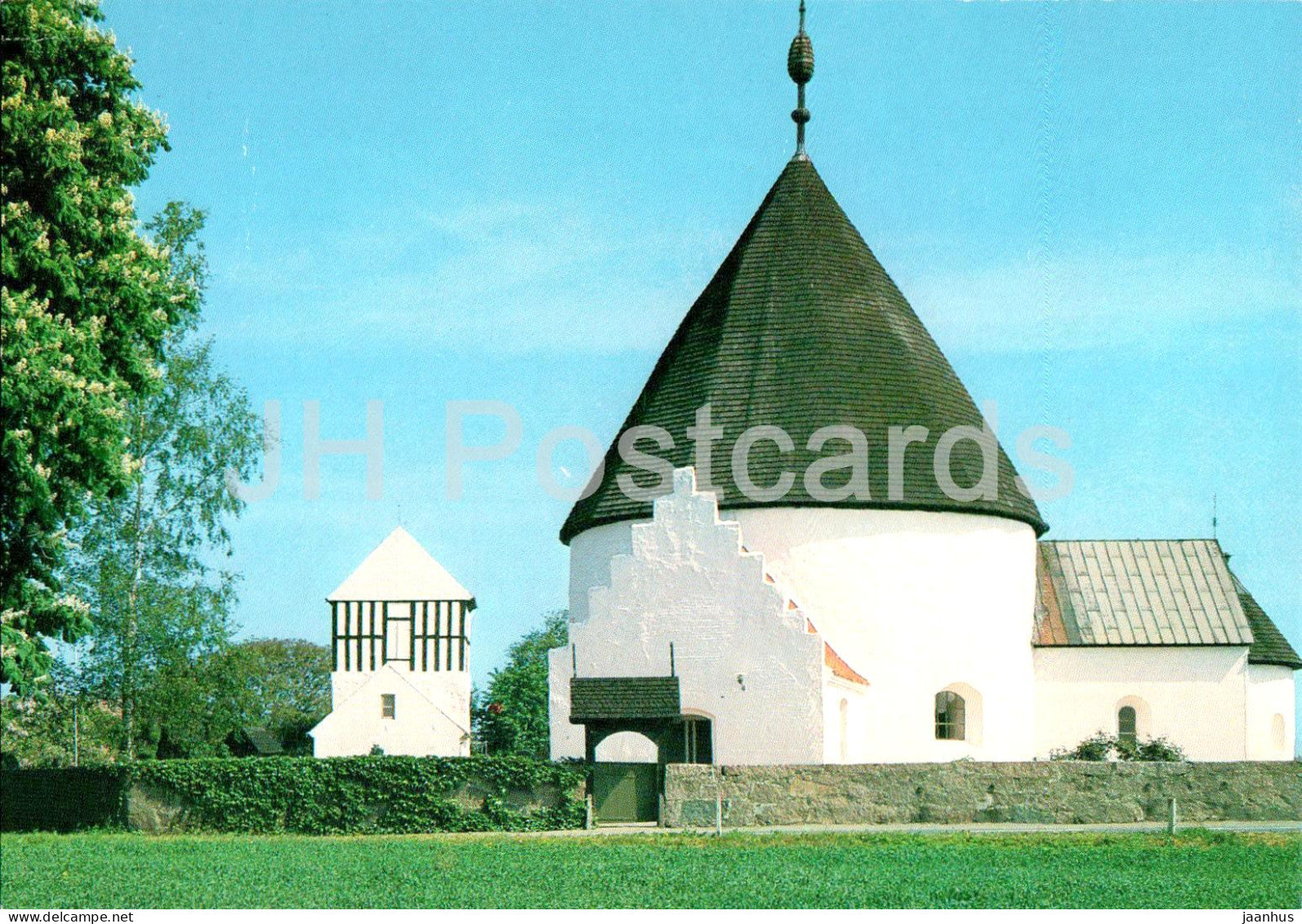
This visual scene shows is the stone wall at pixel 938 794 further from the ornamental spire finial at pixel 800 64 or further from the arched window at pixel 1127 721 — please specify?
the ornamental spire finial at pixel 800 64

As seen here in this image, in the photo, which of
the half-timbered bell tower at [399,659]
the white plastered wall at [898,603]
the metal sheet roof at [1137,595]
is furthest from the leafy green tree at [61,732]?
the metal sheet roof at [1137,595]

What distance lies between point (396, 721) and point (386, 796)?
27222 mm

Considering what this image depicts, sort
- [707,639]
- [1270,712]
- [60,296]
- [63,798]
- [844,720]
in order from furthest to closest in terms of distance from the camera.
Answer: [1270,712] → [844,720] → [63,798] → [707,639] → [60,296]

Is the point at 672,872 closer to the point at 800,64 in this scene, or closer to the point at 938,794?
the point at 938,794

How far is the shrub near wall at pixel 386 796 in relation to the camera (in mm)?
23625

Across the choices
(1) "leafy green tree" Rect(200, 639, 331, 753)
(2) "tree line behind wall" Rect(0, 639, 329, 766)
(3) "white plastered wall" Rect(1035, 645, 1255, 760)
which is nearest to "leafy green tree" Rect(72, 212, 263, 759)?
(2) "tree line behind wall" Rect(0, 639, 329, 766)

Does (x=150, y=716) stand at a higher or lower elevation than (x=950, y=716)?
lower

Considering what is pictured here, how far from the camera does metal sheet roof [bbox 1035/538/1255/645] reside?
3222 centimetres

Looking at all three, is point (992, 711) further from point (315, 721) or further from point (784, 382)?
point (315, 721)

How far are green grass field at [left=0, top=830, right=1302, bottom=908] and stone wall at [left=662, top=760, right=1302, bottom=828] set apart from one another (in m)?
1.63

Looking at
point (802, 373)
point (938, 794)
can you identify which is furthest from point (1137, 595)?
point (938, 794)

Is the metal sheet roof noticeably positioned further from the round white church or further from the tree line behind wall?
the tree line behind wall

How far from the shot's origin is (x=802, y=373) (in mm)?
29688

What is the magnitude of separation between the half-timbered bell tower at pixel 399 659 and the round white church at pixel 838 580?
795 inches
